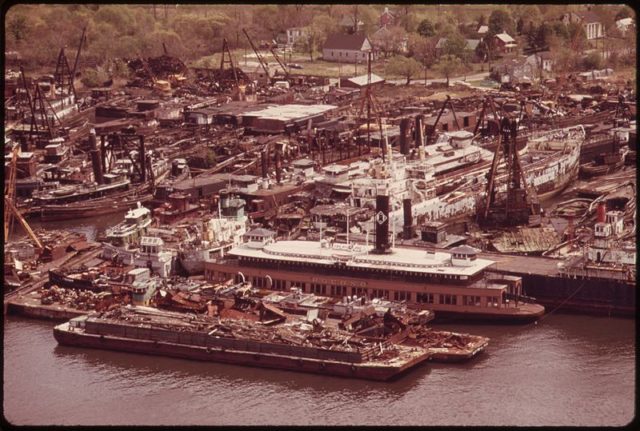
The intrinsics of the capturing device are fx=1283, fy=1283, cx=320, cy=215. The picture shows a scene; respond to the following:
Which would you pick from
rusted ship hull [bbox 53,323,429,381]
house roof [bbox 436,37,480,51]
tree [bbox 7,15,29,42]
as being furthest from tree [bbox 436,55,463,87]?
rusted ship hull [bbox 53,323,429,381]

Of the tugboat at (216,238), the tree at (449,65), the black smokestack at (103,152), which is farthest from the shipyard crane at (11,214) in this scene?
the tree at (449,65)

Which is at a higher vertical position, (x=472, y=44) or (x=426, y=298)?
(x=472, y=44)

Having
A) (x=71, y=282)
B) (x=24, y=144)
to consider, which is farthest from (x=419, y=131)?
(x=71, y=282)

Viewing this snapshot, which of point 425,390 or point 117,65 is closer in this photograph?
point 425,390

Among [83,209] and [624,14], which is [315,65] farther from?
[83,209]

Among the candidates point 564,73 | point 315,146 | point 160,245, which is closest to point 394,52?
point 564,73

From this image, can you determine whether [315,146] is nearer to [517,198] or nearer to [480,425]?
[517,198]
